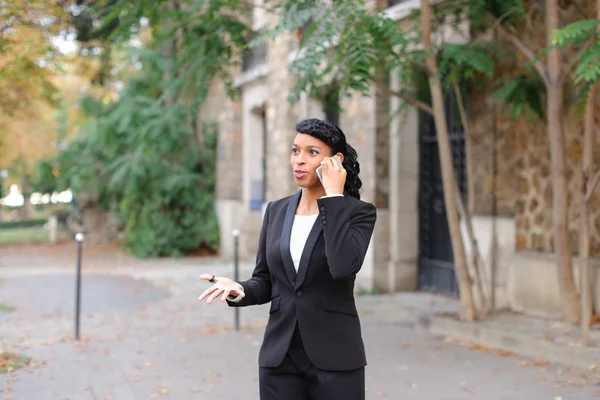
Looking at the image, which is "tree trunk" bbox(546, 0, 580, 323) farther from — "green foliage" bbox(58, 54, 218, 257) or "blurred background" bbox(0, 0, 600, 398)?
"green foliage" bbox(58, 54, 218, 257)

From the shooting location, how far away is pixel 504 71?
27.7 feet

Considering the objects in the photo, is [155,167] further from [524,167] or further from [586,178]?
[586,178]

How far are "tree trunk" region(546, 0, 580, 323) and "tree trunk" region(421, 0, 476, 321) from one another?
0.94 metres

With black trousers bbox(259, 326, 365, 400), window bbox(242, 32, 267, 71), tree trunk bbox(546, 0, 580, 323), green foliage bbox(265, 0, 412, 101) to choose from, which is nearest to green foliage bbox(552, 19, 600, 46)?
tree trunk bbox(546, 0, 580, 323)

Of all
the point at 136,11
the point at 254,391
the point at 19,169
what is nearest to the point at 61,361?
the point at 254,391

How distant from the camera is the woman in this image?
283 cm

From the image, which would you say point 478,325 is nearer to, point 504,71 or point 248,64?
point 504,71

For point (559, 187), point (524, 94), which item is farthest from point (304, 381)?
point (524, 94)

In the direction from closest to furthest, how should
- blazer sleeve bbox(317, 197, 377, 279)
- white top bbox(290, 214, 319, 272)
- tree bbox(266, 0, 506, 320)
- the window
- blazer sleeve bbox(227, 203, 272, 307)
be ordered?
1. blazer sleeve bbox(317, 197, 377, 279)
2. white top bbox(290, 214, 319, 272)
3. blazer sleeve bbox(227, 203, 272, 307)
4. tree bbox(266, 0, 506, 320)
5. the window

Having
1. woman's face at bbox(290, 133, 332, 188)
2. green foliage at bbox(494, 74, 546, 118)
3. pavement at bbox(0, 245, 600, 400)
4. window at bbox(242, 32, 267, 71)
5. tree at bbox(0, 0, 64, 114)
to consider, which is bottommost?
pavement at bbox(0, 245, 600, 400)

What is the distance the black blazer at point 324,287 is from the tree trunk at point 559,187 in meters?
4.47

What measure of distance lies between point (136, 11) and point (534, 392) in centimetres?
531

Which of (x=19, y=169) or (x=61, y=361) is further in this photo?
(x=19, y=169)

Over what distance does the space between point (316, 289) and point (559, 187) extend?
465cm
